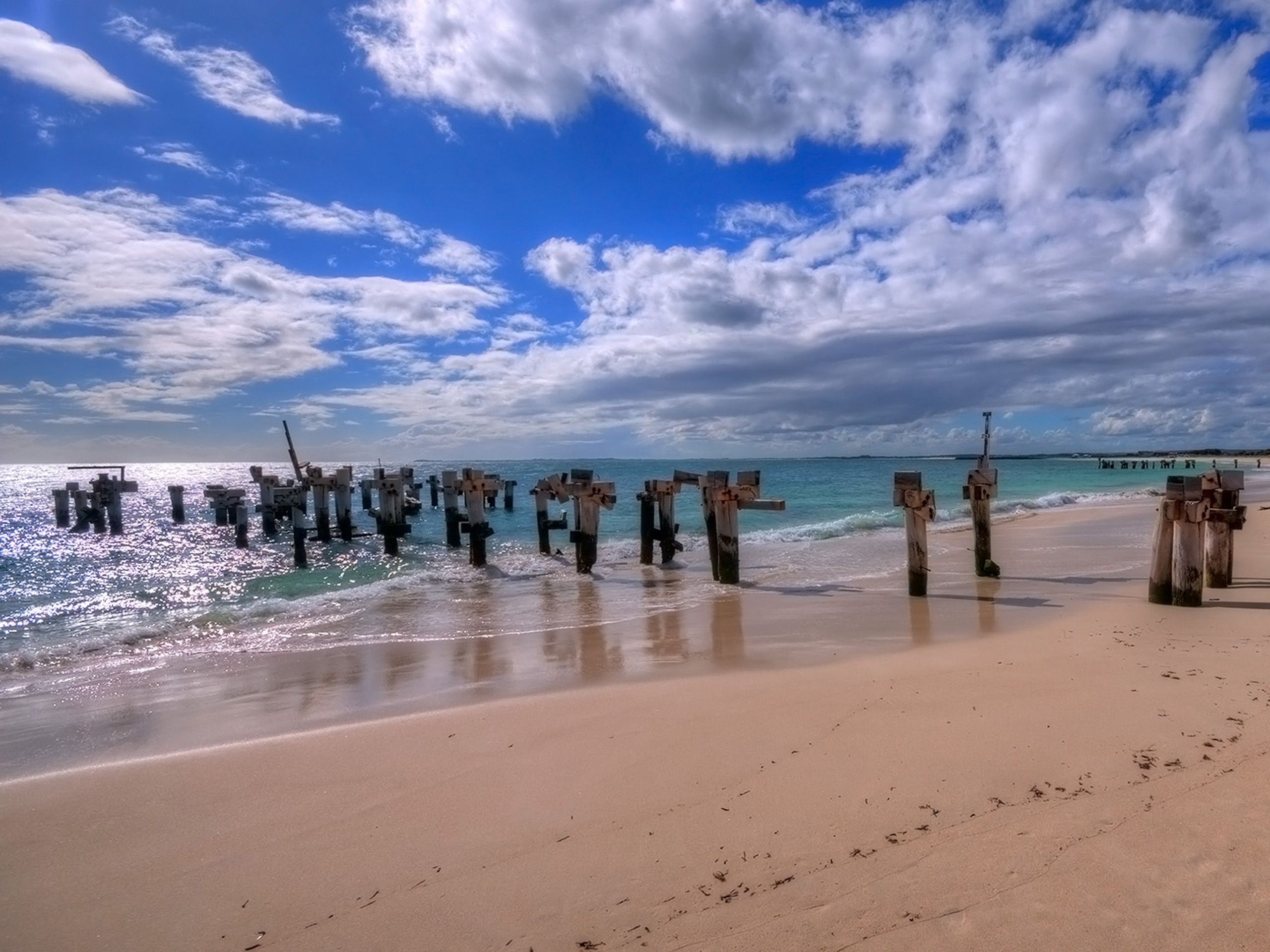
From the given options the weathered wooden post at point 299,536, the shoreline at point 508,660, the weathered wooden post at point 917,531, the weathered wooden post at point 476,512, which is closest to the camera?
the shoreline at point 508,660

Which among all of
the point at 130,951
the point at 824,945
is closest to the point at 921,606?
the point at 824,945

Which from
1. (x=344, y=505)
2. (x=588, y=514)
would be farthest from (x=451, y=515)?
(x=588, y=514)

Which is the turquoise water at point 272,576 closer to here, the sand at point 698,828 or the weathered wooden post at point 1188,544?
the sand at point 698,828

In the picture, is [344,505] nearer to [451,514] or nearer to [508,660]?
[451,514]

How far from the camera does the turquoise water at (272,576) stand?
9.58 m

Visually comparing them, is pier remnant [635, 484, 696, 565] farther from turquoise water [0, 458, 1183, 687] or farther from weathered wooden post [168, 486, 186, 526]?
weathered wooden post [168, 486, 186, 526]

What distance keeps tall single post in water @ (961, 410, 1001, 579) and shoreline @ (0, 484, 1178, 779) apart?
38 centimetres

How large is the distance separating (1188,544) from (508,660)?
25.8 feet

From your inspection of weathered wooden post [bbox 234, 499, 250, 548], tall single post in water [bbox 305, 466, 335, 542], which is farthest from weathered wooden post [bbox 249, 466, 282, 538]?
tall single post in water [bbox 305, 466, 335, 542]

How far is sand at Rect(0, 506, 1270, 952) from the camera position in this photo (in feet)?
9.50

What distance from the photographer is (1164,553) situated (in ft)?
28.6

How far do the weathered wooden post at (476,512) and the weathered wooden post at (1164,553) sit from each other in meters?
12.7

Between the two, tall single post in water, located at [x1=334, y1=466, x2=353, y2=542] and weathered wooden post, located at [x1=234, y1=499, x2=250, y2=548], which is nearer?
weathered wooden post, located at [x1=234, y1=499, x2=250, y2=548]

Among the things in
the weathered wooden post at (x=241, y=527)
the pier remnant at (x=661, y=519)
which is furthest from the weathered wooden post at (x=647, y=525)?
the weathered wooden post at (x=241, y=527)
